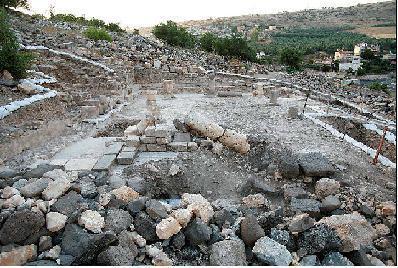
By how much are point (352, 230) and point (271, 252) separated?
1.20 metres

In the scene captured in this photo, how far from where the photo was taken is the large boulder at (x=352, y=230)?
4.72 meters

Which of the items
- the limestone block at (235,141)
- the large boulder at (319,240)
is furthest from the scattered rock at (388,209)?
the limestone block at (235,141)

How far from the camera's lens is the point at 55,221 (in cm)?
482

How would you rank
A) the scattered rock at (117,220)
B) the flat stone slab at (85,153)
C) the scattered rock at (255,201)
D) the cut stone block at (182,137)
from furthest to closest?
1. the cut stone block at (182,137)
2. the flat stone slab at (85,153)
3. the scattered rock at (255,201)
4. the scattered rock at (117,220)

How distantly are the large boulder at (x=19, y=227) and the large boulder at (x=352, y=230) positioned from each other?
3.81 meters

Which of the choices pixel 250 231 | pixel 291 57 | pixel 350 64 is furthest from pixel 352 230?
pixel 350 64

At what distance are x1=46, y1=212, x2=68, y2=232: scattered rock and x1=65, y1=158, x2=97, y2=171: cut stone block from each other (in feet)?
7.72

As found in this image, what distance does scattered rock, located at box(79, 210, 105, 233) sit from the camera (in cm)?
472

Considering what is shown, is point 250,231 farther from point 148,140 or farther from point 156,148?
point 148,140

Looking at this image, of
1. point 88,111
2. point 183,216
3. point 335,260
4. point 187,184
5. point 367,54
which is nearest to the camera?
point 335,260

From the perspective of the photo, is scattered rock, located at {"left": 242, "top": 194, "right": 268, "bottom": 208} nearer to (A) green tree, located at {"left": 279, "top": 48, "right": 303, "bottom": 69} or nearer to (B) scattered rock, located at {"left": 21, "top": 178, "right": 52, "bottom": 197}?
(B) scattered rock, located at {"left": 21, "top": 178, "right": 52, "bottom": 197}

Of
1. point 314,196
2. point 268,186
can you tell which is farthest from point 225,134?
point 314,196

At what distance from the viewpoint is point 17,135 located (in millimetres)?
8141

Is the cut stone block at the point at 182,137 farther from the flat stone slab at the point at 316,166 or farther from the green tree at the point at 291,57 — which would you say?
the green tree at the point at 291,57
